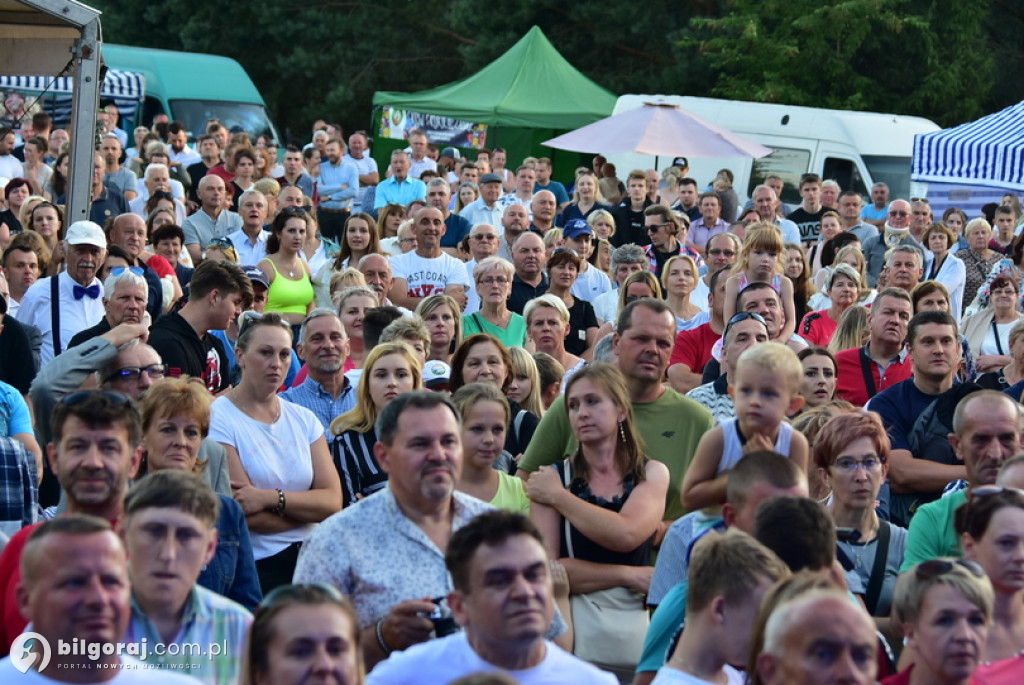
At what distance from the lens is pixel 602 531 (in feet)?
16.0

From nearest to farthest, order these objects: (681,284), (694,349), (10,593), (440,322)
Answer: (10,593), (440,322), (694,349), (681,284)

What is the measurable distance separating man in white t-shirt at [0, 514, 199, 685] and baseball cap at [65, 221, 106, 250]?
5.18m

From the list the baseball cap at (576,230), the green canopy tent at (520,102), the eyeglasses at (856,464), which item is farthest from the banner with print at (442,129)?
the eyeglasses at (856,464)

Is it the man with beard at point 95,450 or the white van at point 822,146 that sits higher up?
the white van at point 822,146

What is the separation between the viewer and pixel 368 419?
5.77 meters

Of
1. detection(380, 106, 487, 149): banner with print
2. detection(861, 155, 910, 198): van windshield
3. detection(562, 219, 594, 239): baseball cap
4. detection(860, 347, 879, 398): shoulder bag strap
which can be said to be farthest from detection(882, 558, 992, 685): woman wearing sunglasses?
detection(380, 106, 487, 149): banner with print

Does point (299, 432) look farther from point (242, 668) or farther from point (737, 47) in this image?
point (737, 47)

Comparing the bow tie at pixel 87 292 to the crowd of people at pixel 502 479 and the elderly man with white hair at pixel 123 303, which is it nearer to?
the crowd of people at pixel 502 479

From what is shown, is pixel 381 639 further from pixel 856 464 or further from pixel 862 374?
pixel 862 374

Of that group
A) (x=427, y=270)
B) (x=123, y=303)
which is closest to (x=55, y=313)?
(x=123, y=303)

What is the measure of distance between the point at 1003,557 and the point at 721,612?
4.01 ft

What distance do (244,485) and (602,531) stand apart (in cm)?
139

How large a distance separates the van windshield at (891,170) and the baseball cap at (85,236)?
1326cm

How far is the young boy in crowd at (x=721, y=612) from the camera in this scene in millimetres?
3602
